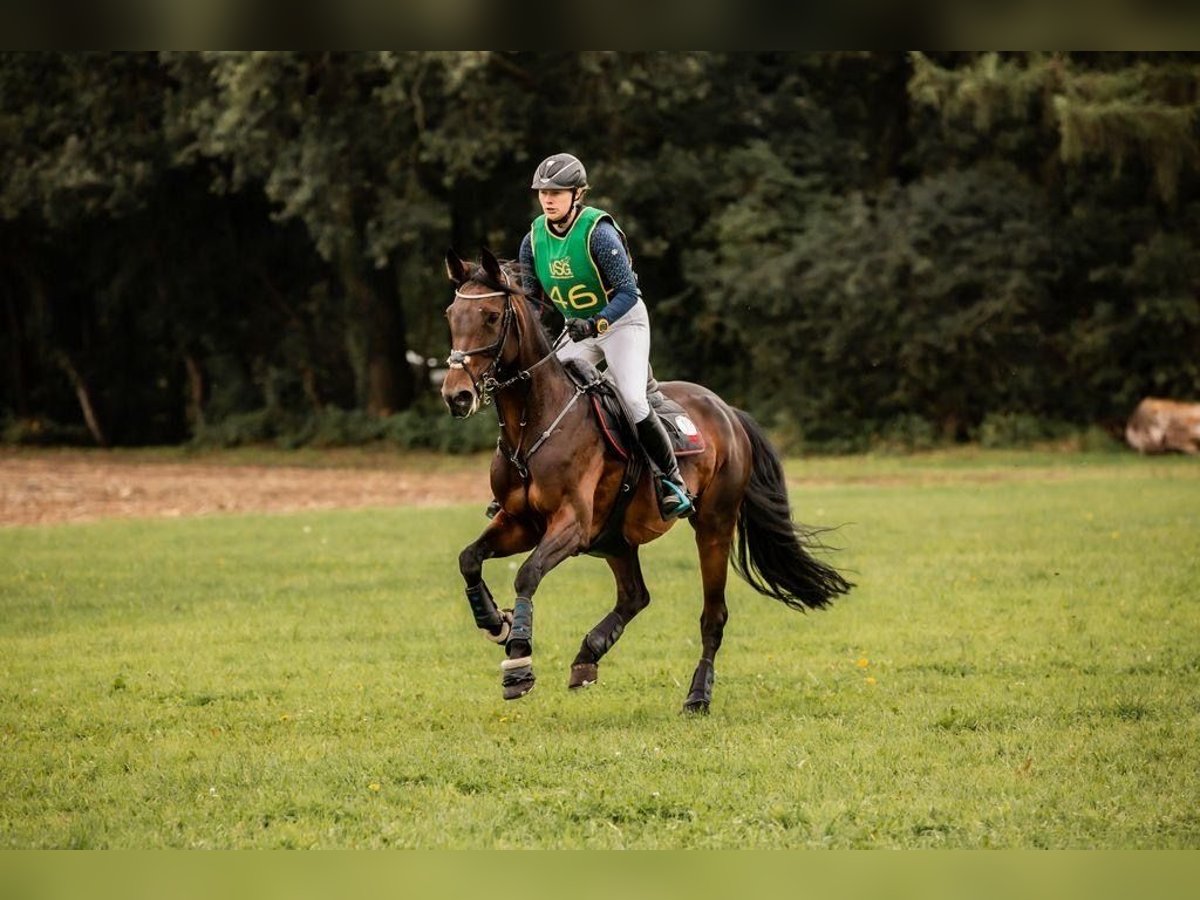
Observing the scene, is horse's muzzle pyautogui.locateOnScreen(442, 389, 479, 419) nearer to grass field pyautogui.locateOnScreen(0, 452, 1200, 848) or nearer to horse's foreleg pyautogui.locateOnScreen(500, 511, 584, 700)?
horse's foreleg pyautogui.locateOnScreen(500, 511, 584, 700)

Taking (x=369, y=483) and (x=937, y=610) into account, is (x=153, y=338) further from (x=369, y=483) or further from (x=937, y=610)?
(x=937, y=610)

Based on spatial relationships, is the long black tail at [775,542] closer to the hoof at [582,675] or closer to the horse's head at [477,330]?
the hoof at [582,675]

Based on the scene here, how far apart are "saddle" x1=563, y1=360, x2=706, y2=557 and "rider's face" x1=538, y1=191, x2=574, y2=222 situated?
1056mm

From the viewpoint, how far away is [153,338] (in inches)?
1695

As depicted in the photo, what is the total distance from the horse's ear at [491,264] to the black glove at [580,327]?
56 centimetres

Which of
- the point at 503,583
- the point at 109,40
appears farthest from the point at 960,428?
the point at 109,40

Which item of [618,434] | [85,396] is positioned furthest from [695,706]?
[85,396]

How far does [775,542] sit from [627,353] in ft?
6.83

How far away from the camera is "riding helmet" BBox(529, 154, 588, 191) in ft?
28.3

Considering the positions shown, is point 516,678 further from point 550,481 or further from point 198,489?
point 198,489

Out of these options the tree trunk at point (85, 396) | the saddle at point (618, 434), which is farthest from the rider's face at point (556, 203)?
the tree trunk at point (85, 396)

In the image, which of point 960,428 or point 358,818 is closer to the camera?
point 358,818

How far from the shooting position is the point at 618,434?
954 centimetres

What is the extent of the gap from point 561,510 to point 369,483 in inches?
861
